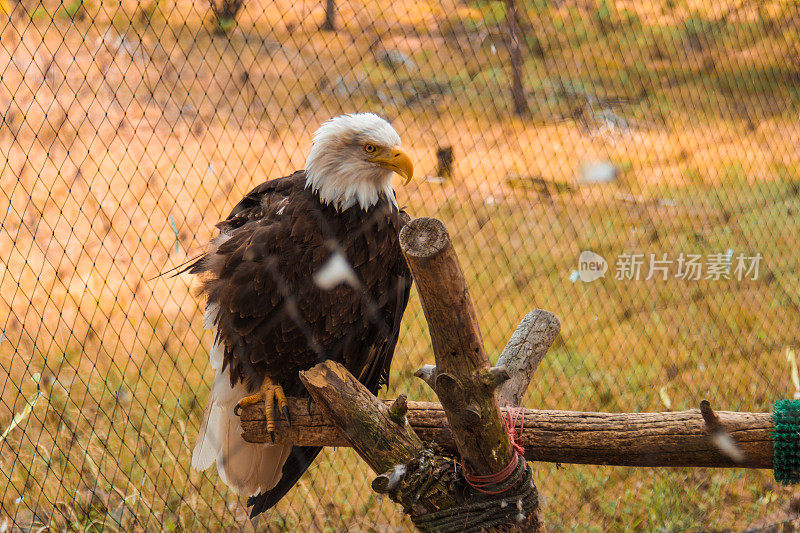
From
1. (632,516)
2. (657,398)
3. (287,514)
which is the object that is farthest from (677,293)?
(287,514)

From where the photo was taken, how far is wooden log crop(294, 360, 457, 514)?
1415 mm

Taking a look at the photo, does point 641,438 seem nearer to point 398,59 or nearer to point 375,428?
point 375,428

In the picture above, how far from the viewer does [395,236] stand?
1992mm

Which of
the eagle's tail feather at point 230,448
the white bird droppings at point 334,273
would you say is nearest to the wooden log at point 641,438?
the white bird droppings at point 334,273

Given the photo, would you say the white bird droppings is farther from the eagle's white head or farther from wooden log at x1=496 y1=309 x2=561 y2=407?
wooden log at x1=496 y1=309 x2=561 y2=407

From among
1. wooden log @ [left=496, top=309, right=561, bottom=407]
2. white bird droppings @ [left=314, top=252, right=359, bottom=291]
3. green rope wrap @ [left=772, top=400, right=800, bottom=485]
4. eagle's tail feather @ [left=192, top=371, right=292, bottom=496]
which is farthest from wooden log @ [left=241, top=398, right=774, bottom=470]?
eagle's tail feather @ [left=192, top=371, right=292, bottom=496]

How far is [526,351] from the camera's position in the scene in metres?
1.97

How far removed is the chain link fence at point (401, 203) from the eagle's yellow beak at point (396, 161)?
1.01m

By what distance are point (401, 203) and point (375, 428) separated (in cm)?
335

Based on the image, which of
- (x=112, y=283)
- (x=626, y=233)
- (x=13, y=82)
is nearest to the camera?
(x=112, y=283)

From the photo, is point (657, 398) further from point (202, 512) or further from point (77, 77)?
point (77, 77)

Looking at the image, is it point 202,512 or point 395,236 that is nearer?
point 395,236

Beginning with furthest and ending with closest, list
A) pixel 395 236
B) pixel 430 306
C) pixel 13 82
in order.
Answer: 1. pixel 13 82
2. pixel 395 236
3. pixel 430 306

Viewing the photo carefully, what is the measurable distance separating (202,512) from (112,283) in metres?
1.71
